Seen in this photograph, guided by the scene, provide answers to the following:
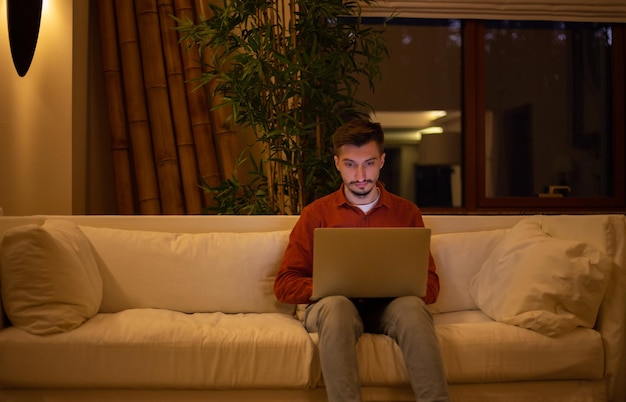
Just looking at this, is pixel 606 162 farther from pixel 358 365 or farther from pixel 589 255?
pixel 358 365

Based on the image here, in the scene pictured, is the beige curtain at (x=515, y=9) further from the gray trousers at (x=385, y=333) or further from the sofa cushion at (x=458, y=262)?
the gray trousers at (x=385, y=333)

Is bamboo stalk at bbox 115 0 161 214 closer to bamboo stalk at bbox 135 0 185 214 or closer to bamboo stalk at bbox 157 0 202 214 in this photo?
bamboo stalk at bbox 135 0 185 214

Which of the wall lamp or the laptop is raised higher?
the wall lamp

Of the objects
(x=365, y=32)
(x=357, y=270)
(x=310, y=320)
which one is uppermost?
(x=365, y=32)

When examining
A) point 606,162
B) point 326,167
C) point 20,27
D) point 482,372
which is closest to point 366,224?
point 482,372

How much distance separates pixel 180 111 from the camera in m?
4.02

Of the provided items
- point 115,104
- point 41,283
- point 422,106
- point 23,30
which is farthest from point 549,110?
point 41,283

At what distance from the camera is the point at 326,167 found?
12.0 ft

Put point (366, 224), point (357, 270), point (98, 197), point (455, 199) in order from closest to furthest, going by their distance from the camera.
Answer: point (357, 270)
point (366, 224)
point (98, 197)
point (455, 199)

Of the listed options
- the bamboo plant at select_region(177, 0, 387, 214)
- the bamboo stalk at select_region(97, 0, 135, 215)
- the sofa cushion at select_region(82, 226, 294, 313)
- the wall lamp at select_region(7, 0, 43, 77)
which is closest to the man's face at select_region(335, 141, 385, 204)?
the sofa cushion at select_region(82, 226, 294, 313)

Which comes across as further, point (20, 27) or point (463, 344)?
point (20, 27)

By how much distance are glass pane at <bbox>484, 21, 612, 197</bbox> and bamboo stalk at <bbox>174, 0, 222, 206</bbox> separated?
5.60 feet

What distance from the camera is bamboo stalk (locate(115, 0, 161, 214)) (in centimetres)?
400

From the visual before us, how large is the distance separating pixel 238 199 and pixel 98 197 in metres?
0.88
